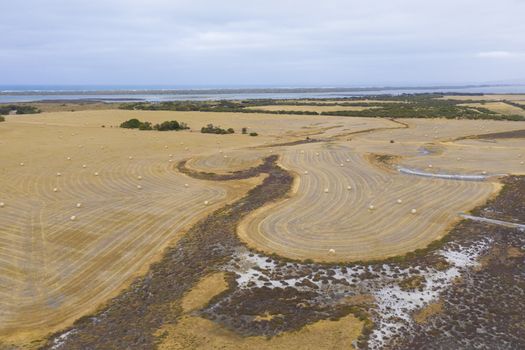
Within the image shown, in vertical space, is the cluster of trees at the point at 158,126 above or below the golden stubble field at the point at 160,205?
above

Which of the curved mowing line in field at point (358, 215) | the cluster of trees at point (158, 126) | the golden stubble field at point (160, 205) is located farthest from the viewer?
the cluster of trees at point (158, 126)

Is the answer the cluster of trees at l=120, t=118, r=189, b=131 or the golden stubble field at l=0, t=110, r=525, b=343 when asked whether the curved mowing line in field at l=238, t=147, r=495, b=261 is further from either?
the cluster of trees at l=120, t=118, r=189, b=131

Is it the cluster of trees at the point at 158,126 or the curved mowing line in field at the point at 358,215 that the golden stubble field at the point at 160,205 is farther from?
the cluster of trees at the point at 158,126

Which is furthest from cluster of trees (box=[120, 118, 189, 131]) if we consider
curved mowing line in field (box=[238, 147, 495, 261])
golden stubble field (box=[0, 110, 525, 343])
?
curved mowing line in field (box=[238, 147, 495, 261])

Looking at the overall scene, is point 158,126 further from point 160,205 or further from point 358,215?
point 358,215

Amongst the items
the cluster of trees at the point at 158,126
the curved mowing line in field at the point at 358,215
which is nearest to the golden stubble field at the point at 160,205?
the curved mowing line in field at the point at 358,215
